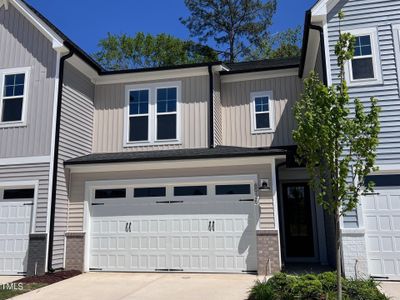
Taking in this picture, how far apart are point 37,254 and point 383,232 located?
856 centimetres

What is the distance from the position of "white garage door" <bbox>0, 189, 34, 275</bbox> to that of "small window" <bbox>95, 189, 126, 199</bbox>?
179 centimetres

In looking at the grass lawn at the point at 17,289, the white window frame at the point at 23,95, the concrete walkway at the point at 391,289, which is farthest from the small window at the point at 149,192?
the concrete walkway at the point at 391,289

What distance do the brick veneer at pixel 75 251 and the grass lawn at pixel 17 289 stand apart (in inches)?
68.6

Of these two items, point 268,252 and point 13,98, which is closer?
point 268,252

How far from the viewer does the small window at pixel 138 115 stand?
12.6m

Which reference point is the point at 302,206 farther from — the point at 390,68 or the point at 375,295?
the point at 375,295

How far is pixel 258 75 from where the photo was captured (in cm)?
1311

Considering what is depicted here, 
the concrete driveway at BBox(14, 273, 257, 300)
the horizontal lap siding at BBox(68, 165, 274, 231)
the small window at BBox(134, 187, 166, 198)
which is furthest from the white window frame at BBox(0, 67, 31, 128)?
the concrete driveway at BBox(14, 273, 257, 300)

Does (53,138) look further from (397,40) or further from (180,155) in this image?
(397,40)

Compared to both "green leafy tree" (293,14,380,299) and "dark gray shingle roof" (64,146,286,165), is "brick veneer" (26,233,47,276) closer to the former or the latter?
"dark gray shingle roof" (64,146,286,165)

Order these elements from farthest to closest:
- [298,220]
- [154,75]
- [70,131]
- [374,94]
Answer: [154,75], [298,220], [70,131], [374,94]

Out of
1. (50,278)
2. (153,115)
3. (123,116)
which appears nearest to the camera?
(50,278)

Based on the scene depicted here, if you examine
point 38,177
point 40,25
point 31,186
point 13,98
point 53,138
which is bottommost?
point 31,186

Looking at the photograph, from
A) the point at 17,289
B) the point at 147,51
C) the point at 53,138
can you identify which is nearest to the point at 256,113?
the point at 53,138
